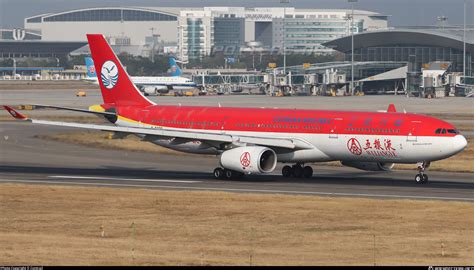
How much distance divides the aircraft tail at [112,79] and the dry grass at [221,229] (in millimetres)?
12804

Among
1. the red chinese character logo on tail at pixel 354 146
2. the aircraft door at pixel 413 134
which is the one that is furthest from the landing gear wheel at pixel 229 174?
the aircraft door at pixel 413 134

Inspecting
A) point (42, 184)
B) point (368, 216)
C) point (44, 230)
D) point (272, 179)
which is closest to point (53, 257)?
point (44, 230)

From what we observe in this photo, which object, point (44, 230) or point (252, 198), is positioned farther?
point (252, 198)

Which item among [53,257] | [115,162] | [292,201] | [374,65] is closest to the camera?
[53,257]

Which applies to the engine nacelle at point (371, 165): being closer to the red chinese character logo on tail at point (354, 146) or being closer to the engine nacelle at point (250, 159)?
the red chinese character logo on tail at point (354, 146)

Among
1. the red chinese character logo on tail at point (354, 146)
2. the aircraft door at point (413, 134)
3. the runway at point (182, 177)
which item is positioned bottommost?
the runway at point (182, 177)

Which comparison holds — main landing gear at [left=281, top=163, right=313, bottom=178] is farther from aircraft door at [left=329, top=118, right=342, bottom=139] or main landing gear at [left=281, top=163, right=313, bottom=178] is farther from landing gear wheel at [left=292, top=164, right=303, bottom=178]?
aircraft door at [left=329, top=118, right=342, bottom=139]

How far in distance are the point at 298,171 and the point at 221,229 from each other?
20.2 m

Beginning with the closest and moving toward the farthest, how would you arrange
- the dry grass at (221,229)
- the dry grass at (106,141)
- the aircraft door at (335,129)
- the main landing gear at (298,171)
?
the dry grass at (221,229) < the aircraft door at (335,129) < the main landing gear at (298,171) < the dry grass at (106,141)

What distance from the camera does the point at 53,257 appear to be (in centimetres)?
2862

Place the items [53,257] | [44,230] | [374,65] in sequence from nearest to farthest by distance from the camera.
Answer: [53,257] < [44,230] < [374,65]

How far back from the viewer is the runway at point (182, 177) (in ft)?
160

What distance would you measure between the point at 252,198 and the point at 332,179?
10903 millimetres

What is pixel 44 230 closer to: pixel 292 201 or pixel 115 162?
pixel 292 201
